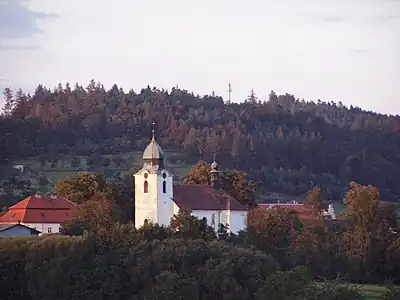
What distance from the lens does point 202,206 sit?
70.6 meters

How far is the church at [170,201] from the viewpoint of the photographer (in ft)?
229

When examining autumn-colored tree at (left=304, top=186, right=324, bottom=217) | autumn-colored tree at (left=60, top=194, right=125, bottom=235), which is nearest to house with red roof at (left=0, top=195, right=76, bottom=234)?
autumn-colored tree at (left=60, top=194, right=125, bottom=235)

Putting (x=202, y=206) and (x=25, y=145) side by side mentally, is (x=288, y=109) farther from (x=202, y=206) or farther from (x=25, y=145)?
(x=202, y=206)

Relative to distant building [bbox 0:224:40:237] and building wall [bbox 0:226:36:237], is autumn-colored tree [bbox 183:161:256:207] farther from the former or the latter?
building wall [bbox 0:226:36:237]

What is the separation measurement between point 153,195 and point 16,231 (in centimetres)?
886

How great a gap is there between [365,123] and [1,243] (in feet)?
439

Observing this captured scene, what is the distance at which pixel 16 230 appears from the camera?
69062mm

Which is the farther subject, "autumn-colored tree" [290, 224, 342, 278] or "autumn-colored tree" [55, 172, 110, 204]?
"autumn-colored tree" [55, 172, 110, 204]

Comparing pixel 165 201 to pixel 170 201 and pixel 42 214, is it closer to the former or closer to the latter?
pixel 170 201

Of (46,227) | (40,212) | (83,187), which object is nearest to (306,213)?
(83,187)

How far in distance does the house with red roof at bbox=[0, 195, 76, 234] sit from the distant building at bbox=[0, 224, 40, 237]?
5.11 feet

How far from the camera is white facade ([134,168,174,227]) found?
6975cm

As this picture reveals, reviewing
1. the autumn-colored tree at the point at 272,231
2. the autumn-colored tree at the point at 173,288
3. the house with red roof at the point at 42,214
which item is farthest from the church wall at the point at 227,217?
the autumn-colored tree at the point at 173,288

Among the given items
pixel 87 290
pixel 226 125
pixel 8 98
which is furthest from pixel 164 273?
pixel 8 98
